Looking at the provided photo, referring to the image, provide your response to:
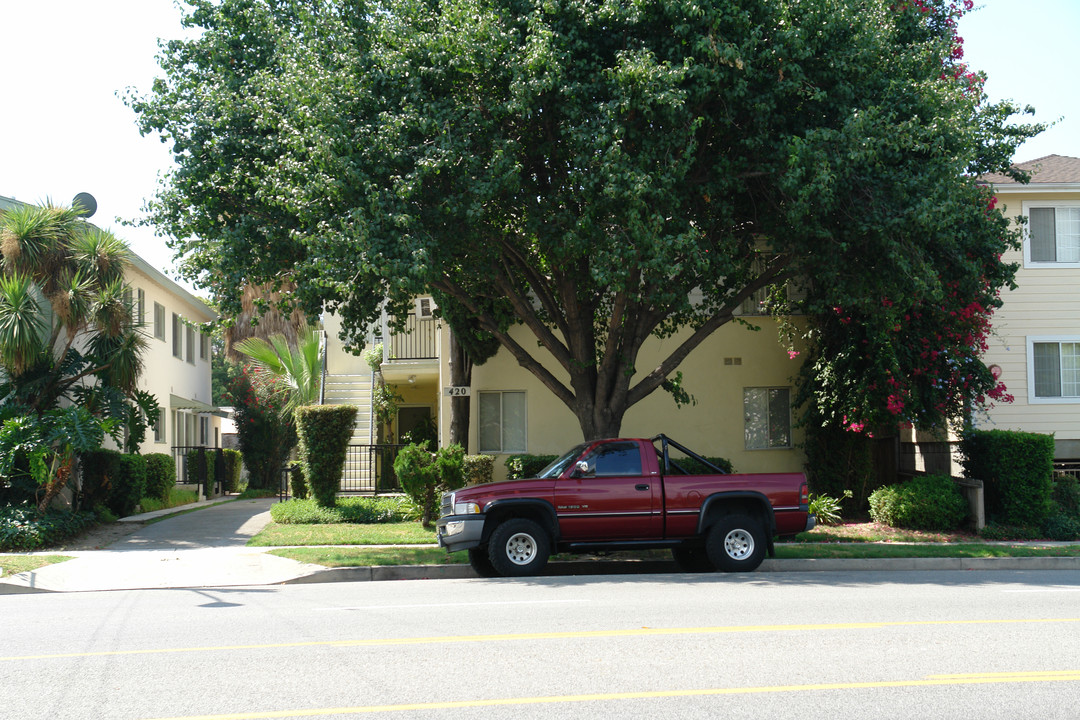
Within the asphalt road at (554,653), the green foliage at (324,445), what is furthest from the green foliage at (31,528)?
the green foliage at (324,445)

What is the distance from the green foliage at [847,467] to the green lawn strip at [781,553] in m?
4.02

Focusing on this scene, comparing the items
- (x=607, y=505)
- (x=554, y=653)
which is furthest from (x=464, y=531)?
(x=554, y=653)

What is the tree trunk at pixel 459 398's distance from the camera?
19594 millimetres

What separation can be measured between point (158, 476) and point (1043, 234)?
798 inches

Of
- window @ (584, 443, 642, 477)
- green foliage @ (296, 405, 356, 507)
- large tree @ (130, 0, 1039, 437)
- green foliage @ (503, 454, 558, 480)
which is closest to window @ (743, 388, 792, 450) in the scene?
green foliage @ (503, 454, 558, 480)

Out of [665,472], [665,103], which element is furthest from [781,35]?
[665,472]

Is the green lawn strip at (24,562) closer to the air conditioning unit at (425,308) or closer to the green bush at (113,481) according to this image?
the green bush at (113,481)

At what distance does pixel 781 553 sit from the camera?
1400 cm

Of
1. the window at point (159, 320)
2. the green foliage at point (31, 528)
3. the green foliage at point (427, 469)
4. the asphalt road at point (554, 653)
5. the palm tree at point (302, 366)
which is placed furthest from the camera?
the palm tree at point (302, 366)

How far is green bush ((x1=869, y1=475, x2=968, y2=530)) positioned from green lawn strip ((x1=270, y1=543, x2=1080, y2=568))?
1683 mm

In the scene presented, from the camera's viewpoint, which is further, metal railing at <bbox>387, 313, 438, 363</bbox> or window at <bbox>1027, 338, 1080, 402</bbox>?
metal railing at <bbox>387, 313, 438, 363</bbox>

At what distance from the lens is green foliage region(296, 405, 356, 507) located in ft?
62.4

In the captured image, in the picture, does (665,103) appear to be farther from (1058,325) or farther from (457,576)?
(1058,325)

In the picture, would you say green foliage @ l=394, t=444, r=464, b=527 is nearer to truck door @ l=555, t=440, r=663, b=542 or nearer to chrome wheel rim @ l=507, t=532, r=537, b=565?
chrome wheel rim @ l=507, t=532, r=537, b=565
